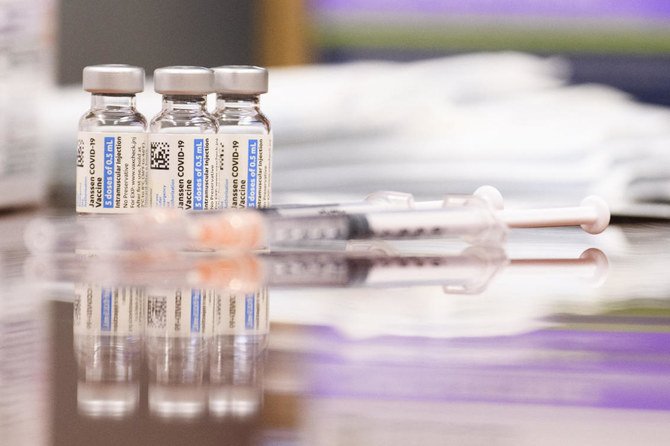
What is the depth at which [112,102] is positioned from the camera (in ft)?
3.46

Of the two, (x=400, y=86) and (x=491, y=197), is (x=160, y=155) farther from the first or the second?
(x=400, y=86)

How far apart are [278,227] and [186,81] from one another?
0.15 m

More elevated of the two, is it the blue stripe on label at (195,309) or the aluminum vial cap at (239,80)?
the aluminum vial cap at (239,80)

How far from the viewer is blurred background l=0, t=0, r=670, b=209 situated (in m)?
1.30

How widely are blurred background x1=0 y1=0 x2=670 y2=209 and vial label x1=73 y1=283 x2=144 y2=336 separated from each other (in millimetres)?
475

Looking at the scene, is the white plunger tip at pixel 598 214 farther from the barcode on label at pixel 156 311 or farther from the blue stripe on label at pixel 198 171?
the barcode on label at pixel 156 311

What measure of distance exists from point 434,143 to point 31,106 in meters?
0.47

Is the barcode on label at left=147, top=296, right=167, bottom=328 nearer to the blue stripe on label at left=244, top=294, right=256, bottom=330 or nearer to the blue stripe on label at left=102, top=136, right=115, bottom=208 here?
the blue stripe on label at left=244, top=294, right=256, bottom=330

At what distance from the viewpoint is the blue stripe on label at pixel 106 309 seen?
27.3 inches

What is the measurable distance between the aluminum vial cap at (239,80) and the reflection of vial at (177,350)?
0.81 feet

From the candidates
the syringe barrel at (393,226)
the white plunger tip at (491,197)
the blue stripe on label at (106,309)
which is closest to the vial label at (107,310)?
the blue stripe on label at (106,309)

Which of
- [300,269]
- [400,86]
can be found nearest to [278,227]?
[300,269]

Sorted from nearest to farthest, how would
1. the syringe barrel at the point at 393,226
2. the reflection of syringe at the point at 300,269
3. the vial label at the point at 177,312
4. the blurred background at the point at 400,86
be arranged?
1. the vial label at the point at 177,312
2. the reflection of syringe at the point at 300,269
3. the syringe barrel at the point at 393,226
4. the blurred background at the point at 400,86

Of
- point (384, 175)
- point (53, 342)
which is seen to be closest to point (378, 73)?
point (384, 175)
